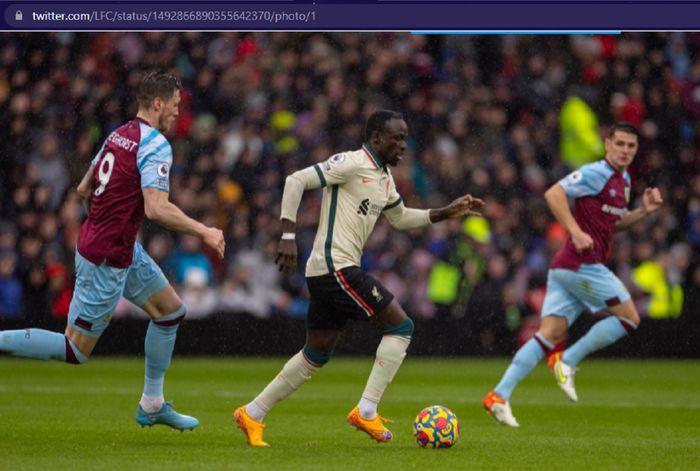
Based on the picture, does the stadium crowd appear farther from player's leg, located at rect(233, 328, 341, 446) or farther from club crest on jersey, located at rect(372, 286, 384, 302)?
club crest on jersey, located at rect(372, 286, 384, 302)

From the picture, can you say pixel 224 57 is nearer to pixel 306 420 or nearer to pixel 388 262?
pixel 388 262

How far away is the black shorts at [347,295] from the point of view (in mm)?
8250

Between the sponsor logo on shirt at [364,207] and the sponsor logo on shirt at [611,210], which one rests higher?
the sponsor logo on shirt at [364,207]

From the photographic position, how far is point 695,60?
67.2 feet

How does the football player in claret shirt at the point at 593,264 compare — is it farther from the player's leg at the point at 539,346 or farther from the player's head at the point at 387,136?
the player's head at the point at 387,136

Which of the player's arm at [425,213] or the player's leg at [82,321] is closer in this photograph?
the player's leg at [82,321]

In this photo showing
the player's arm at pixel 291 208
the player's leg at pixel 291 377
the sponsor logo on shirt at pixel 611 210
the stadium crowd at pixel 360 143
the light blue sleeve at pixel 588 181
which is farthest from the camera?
the stadium crowd at pixel 360 143

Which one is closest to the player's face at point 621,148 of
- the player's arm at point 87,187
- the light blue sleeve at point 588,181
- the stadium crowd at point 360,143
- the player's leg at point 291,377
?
the light blue sleeve at point 588,181

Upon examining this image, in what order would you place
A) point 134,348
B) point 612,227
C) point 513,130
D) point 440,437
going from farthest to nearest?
point 513,130 → point 134,348 → point 612,227 → point 440,437

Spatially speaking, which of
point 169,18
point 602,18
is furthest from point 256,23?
point 602,18

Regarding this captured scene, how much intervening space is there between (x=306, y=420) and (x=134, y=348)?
754 cm

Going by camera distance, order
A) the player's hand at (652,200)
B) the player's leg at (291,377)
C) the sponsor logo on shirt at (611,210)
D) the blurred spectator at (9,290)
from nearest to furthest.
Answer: the player's leg at (291,377)
the player's hand at (652,200)
the sponsor logo on shirt at (611,210)
the blurred spectator at (9,290)

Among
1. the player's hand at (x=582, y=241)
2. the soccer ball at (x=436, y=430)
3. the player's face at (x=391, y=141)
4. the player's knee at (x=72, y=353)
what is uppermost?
the player's face at (x=391, y=141)

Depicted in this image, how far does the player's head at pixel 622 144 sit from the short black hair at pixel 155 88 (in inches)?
171
